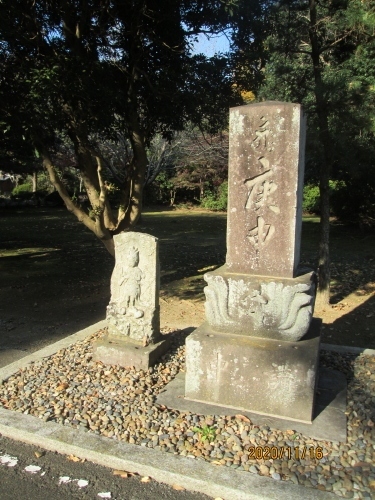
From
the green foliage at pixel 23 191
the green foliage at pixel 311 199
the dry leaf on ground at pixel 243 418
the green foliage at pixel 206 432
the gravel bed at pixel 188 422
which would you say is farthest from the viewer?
the green foliage at pixel 23 191

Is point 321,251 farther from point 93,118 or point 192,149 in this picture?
point 192,149

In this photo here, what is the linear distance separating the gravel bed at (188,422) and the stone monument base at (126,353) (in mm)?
83

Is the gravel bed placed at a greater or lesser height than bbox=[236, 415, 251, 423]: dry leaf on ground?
lesser

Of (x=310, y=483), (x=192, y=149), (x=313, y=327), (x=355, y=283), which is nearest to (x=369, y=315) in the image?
(x=355, y=283)

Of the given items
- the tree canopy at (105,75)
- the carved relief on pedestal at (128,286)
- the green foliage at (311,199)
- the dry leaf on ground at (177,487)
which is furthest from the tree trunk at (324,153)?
the green foliage at (311,199)

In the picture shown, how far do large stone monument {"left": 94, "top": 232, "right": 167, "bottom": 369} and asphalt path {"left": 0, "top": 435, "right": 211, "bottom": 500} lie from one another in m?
1.61

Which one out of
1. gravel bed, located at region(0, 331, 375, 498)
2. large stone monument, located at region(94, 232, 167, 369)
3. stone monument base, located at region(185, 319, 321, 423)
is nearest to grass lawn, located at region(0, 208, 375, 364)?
large stone monument, located at region(94, 232, 167, 369)

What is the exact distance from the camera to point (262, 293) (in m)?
3.62

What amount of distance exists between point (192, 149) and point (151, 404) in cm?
2179

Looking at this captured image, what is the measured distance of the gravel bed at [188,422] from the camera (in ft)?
9.42

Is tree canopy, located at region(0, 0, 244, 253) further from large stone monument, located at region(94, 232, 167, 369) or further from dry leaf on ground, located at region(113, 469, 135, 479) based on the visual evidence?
dry leaf on ground, located at region(113, 469, 135, 479)

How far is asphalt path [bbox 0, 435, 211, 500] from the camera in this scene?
274 cm

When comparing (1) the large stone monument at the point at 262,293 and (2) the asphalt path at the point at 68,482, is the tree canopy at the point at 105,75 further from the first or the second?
(2) the asphalt path at the point at 68,482
